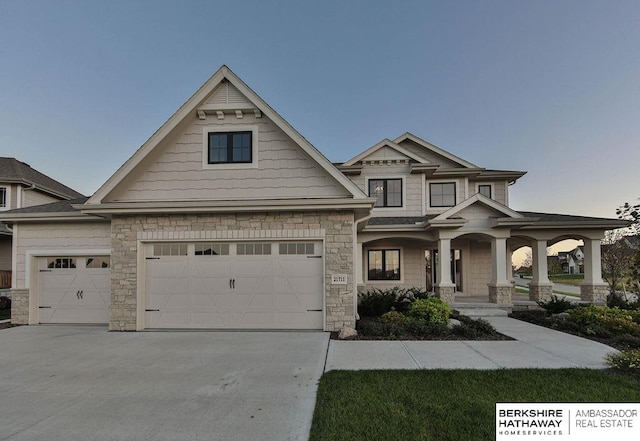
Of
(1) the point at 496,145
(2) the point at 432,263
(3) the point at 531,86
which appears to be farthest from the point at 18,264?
(1) the point at 496,145

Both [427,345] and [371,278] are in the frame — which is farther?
[371,278]

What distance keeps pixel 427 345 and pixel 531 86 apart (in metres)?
13.2

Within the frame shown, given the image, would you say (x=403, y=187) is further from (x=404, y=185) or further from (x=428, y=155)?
(x=428, y=155)

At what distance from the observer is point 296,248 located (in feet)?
29.2

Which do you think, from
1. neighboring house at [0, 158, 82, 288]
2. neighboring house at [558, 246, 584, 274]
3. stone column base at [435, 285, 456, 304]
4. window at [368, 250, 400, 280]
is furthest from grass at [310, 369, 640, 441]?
neighboring house at [558, 246, 584, 274]

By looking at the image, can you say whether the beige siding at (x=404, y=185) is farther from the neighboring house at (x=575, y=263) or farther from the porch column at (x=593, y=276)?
the neighboring house at (x=575, y=263)

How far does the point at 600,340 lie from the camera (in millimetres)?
7797

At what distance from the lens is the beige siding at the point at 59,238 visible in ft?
32.9

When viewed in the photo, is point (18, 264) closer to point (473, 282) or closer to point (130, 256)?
point (130, 256)

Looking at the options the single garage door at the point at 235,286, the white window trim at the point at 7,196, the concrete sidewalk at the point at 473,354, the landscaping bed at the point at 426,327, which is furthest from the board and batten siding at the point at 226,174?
the white window trim at the point at 7,196

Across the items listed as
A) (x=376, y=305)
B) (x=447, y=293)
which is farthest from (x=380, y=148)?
(x=376, y=305)

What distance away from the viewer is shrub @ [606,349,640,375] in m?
5.37

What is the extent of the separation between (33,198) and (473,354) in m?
→ 24.4

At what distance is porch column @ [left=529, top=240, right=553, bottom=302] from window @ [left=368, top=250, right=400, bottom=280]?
212 inches
